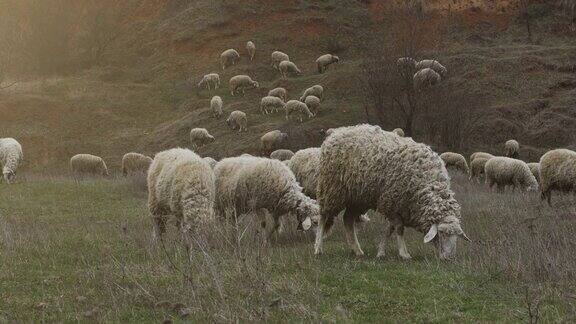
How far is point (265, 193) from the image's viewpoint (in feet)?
34.9

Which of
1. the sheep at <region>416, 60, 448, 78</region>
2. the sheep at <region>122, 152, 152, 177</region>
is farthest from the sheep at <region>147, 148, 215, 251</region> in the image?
the sheep at <region>416, 60, 448, 78</region>

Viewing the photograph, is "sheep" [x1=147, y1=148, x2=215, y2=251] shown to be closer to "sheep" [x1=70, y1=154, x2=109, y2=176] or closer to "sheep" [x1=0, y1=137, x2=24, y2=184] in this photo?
"sheep" [x1=0, y1=137, x2=24, y2=184]

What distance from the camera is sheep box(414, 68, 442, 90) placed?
28266 mm

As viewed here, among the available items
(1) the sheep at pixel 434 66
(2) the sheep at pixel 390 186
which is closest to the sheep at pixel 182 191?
(2) the sheep at pixel 390 186

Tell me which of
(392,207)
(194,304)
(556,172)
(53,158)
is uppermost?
(194,304)

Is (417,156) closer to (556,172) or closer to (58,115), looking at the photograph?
(556,172)

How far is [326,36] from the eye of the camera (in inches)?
1725

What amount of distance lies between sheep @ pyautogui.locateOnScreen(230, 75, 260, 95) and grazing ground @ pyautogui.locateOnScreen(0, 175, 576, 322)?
2484 cm

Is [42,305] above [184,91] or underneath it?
above

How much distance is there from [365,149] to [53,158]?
81.4 ft

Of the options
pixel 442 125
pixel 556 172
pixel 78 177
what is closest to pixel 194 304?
pixel 556 172

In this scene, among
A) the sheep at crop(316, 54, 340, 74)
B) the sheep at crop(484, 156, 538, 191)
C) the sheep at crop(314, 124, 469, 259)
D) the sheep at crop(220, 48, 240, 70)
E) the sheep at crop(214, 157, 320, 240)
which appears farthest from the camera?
the sheep at crop(220, 48, 240, 70)

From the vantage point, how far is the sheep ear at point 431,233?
8172 mm

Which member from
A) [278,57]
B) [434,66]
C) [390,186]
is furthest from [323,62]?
[390,186]
